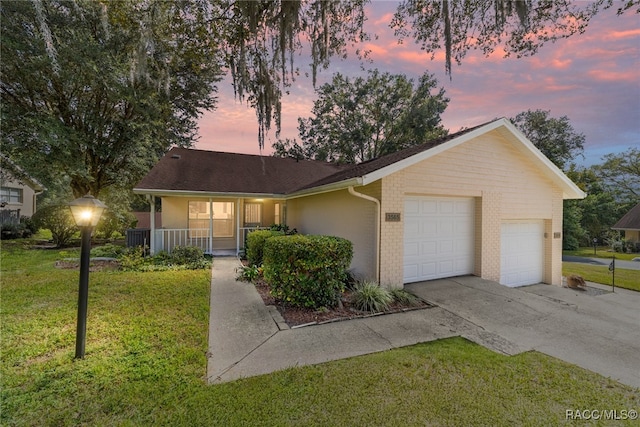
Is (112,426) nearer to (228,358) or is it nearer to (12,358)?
(228,358)

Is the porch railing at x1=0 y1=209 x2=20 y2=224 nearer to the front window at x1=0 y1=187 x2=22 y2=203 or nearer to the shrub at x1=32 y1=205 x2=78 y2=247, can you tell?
the front window at x1=0 y1=187 x2=22 y2=203

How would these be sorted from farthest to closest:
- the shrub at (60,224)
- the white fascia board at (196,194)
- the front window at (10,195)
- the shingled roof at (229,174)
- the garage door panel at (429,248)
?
1. the front window at (10,195)
2. the shrub at (60,224)
3. the shingled roof at (229,174)
4. the white fascia board at (196,194)
5. the garage door panel at (429,248)

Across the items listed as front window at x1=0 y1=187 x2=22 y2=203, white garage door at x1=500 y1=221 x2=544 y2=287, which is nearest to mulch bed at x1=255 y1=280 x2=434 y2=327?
white garage door at x1=500 y1=221 x2=544 y2=287

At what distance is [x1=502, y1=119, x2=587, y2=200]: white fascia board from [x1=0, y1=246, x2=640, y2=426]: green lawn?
602 centimetres

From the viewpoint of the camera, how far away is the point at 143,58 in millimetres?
4551

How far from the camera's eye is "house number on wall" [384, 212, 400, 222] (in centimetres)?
625

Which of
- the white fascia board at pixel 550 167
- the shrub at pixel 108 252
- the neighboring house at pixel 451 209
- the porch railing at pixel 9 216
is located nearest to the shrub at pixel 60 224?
the shrub at pixel 108 252

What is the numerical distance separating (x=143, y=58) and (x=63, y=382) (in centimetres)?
479

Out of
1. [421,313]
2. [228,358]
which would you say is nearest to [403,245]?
[421,313]

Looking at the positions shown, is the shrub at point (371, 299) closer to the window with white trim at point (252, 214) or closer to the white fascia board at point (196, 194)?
the white fascia board at point (196, 194)

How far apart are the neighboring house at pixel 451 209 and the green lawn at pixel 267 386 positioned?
116 inches

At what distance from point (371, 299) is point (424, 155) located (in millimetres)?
3591

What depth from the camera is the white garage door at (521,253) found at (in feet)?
27.1

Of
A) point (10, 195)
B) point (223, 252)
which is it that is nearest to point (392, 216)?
point (223, 252)
